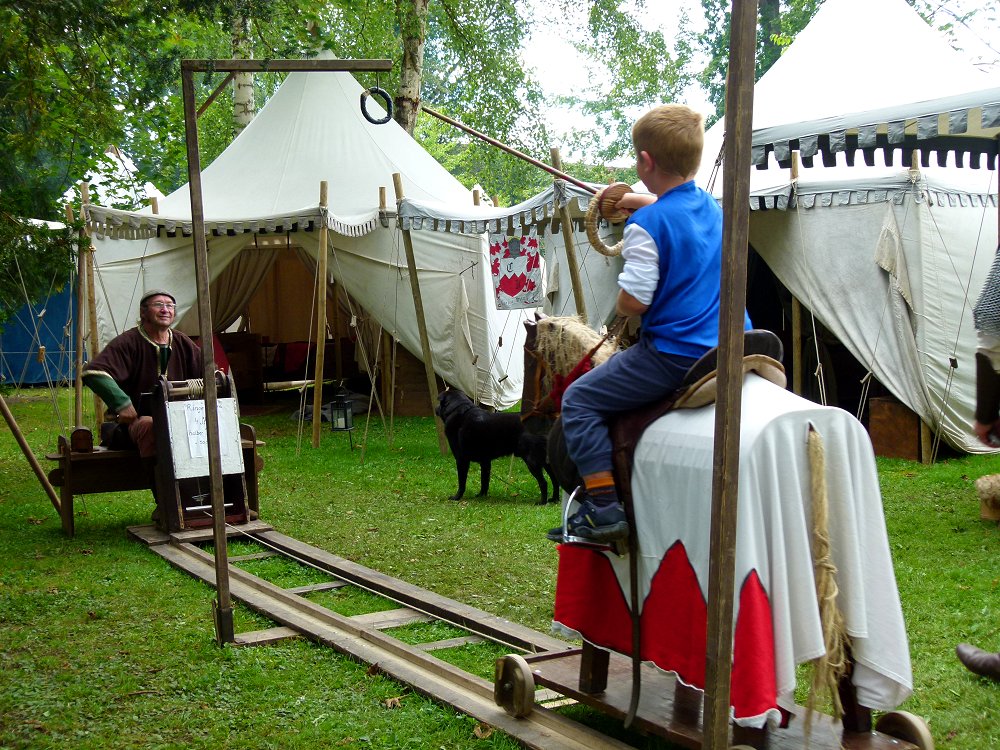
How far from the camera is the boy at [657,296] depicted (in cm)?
302

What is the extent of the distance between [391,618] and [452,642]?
0.57 metres

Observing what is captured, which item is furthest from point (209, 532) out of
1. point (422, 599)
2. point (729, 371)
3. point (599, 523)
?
point (729, 371)

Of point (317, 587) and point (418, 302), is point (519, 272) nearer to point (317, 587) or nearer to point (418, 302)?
point (418, 302)

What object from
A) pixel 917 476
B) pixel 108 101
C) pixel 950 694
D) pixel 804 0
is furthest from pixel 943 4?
pixel 950 694

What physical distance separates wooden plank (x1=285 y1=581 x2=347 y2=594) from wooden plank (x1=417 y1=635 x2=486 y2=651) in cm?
124

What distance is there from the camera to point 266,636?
474 centimetres

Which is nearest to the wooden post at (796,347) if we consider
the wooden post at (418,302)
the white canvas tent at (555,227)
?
the white canvas tent at (555,227)

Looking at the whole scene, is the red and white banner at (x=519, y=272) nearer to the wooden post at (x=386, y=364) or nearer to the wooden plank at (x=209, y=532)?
the wooden plank at (x=209, y=532)

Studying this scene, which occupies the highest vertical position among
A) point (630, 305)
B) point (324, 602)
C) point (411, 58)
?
point (411, 58)

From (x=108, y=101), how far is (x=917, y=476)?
6769 mm

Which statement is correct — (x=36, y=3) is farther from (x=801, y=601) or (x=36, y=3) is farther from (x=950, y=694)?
(x=950, y=694)

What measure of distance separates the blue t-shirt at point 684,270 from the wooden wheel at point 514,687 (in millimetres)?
1225

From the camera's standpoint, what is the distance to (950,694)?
375 cm

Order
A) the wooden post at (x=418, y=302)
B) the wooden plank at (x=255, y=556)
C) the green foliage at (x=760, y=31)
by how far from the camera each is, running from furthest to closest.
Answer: the green foliage at (x=760, y=31) < the wooden post at (x=418, y=302) < the wooden plank at (x=255, y=556)
